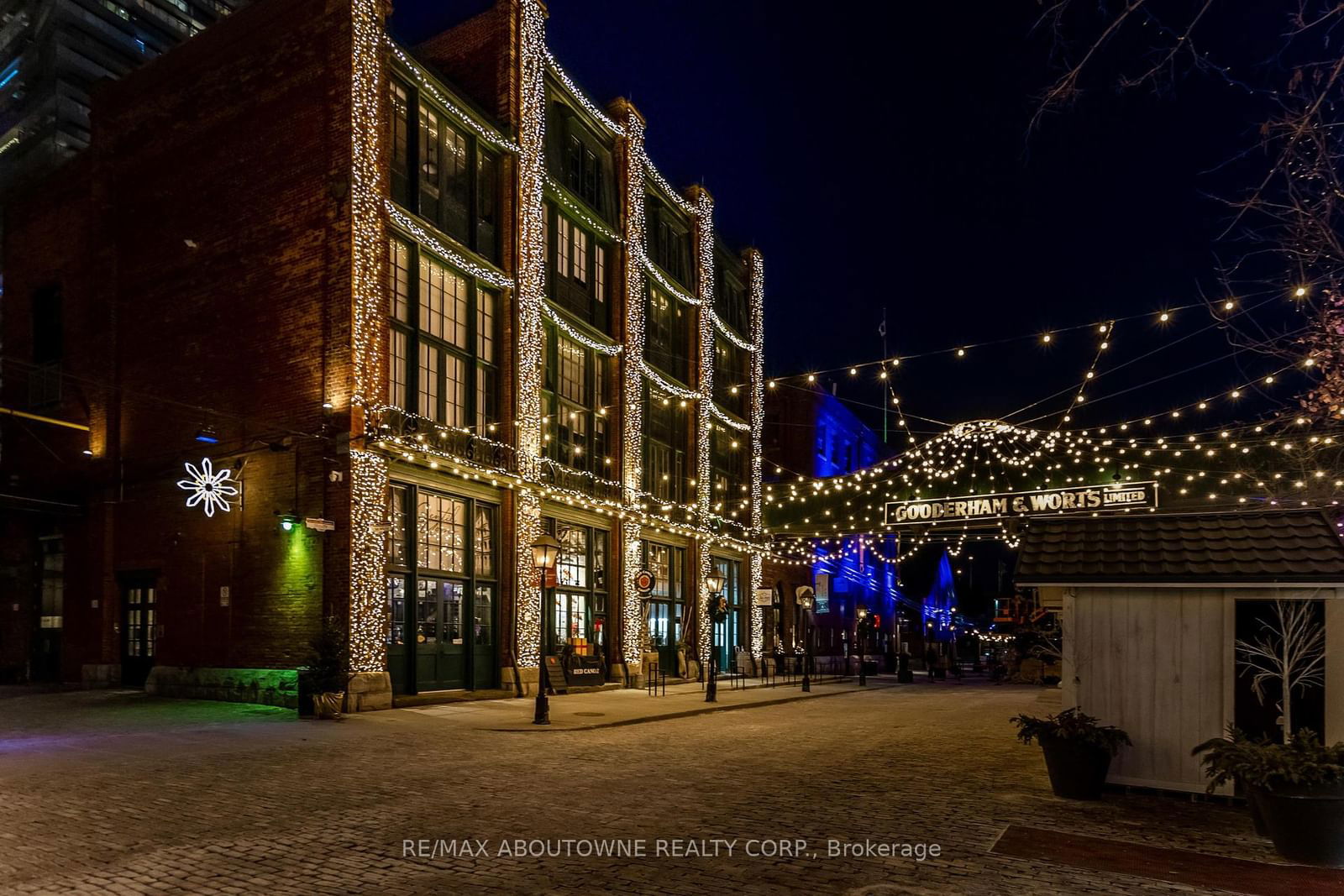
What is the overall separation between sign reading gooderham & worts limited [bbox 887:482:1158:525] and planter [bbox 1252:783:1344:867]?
16026 millimetres

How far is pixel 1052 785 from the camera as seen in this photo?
10.2 m

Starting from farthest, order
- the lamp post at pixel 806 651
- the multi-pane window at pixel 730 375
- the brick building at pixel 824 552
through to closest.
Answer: the brick building at pixel 824 552, the multi-pane window at pixel 730 375, the lamp post at pixel 806 651

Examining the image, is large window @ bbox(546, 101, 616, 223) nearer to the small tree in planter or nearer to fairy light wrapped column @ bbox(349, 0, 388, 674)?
fairy light wrapped column @ bbox(349, 0, 388, 674)

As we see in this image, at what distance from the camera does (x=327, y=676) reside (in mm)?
17516

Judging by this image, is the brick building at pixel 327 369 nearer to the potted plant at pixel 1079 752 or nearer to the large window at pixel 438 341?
the large window at pixel 438 341

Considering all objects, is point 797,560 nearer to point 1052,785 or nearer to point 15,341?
point 15,341

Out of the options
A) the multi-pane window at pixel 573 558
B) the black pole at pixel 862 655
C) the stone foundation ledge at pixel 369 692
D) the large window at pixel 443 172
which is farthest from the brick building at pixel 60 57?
the stone foundation ledge at pixel 369 692

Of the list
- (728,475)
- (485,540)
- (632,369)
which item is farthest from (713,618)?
(728,475)

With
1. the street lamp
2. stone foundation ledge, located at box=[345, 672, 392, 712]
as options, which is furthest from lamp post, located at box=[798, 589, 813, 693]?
stone foundation ledge, located at box=[345, 672, 392, 712]

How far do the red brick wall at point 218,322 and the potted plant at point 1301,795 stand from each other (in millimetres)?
14939

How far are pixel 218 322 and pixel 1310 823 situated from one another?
20.7 metres

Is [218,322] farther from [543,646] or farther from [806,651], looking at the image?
[806,651]

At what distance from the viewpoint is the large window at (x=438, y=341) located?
67.6ft

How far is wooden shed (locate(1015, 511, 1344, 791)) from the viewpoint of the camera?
9.59 meters
